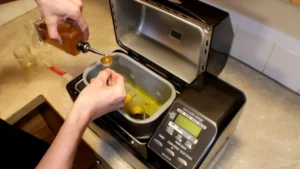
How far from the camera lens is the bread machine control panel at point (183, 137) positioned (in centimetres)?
47

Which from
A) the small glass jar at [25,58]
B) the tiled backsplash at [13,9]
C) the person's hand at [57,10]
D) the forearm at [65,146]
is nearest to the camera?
the forearm at [65,146]

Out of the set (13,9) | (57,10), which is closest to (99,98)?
(57,10)

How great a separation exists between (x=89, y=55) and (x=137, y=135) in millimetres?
454

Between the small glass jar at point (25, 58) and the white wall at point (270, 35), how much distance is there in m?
0.67

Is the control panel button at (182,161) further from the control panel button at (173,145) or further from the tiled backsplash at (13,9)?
the tiled backsplash at (13,9)

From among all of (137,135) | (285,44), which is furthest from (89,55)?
(285,44)

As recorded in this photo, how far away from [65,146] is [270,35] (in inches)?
24.9

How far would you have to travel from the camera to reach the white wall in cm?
70

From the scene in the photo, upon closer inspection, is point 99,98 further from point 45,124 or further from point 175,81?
point 45,124

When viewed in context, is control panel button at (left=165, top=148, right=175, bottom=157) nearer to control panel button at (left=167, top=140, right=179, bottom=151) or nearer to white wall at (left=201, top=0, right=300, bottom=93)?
control panel button at (left=167, top=140, right=179, bottom=151)

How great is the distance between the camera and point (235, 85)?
814 mm

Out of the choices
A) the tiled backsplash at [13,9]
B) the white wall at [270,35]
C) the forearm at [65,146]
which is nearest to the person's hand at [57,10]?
the forearm at [65,146]

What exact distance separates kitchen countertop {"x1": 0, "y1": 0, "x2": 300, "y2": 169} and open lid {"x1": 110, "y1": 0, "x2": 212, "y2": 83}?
6.6 inches

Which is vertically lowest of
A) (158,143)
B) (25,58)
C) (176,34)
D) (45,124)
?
(45,124)
